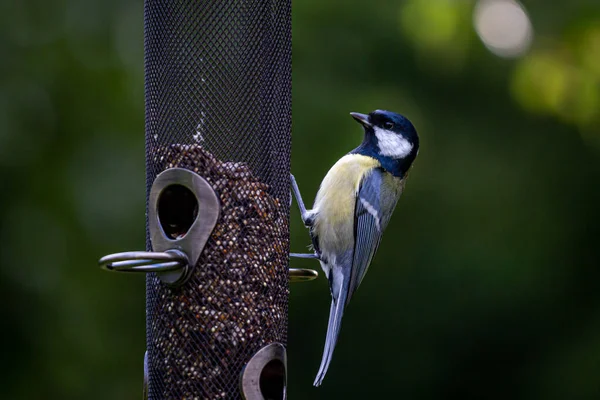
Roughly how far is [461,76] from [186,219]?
374cm

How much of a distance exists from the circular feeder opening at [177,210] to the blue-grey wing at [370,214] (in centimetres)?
130

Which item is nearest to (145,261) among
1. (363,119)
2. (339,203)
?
(339,203)

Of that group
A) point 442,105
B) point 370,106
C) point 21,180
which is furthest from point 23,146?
point 442,105

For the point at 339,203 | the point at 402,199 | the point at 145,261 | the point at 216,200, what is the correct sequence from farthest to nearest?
1. the point at 402,199
2. the point at 339,203
3. the point at 216,200
4. the point at 145,261

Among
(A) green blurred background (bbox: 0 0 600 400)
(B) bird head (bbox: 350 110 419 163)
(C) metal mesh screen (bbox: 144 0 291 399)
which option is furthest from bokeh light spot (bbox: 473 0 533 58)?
(C) metal mesh screen (bbox: 144 0 291 399)

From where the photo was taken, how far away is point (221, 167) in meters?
3.84

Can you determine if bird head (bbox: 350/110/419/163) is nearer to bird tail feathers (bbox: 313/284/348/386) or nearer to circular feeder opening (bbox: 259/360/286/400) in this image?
bird tail feathers (bbox: 313/284/348/386)

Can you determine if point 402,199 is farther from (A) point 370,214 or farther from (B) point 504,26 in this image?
(A) point 370,214

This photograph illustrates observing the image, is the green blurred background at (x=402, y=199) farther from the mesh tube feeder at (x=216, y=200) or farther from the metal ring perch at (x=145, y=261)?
the metal ring perch at (x=145, y=261)

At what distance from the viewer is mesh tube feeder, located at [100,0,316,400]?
3.75 metres

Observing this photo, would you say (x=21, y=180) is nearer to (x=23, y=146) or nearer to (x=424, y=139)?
(x=23, y=146)

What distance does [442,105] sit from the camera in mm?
7105

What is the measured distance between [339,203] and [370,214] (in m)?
0.17

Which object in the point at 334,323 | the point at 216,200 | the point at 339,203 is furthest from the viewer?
the point at 339,203
